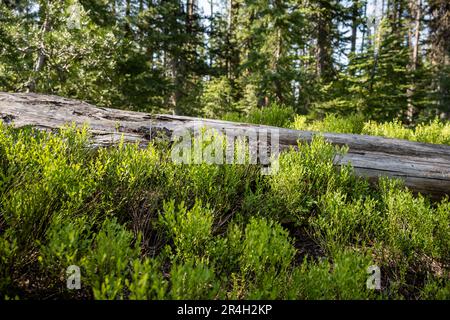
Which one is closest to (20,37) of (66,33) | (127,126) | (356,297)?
(66,33)

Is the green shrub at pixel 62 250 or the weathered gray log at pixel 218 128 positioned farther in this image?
the weathered gray log at pixel 218 128

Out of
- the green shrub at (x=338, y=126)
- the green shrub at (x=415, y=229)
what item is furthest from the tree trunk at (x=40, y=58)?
the green shrub at (x=415, y=229)

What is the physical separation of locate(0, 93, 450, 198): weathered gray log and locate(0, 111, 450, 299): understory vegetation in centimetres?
52

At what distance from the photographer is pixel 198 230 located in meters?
2.43

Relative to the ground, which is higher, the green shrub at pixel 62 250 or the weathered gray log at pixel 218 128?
the weathered gray log at pixel 218 128

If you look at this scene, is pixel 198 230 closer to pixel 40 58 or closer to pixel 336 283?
pixel 336 283

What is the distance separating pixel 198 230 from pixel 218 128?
280 cm

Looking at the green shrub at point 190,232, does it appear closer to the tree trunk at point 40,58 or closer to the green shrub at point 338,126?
the green shrub at point 338,126

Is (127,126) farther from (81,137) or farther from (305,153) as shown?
(305,153)

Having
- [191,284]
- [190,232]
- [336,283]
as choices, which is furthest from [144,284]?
[336,283]

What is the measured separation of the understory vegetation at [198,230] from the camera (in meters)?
2.04

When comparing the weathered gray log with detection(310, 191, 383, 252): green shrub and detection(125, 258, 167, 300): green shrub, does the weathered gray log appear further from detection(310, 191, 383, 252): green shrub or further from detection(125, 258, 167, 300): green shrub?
detection(125, 258, 167, 300): green shrub

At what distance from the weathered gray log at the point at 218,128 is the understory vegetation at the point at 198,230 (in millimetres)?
516

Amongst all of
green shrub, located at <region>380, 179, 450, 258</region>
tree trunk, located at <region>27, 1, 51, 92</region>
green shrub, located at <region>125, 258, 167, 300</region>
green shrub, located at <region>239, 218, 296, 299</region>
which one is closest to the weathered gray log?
green shrub, located at <region>380, 179, 450, 258</region>
